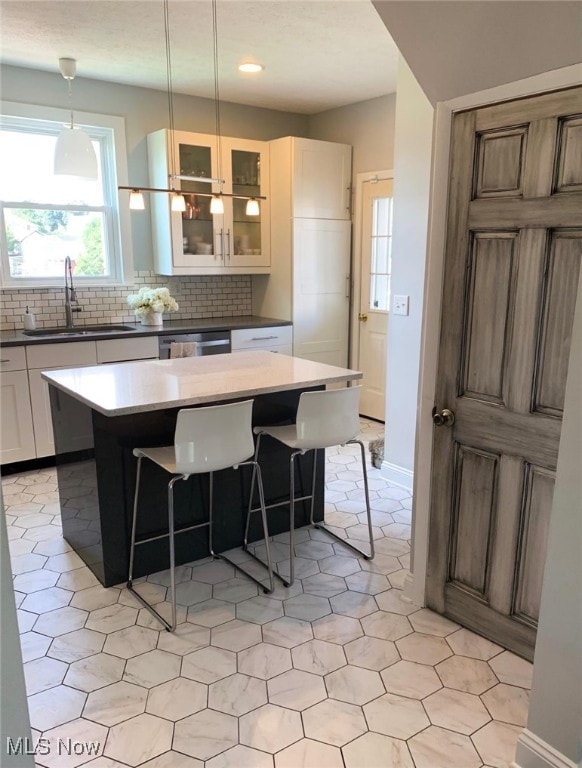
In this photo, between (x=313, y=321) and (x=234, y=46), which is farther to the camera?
(x=313, y=321)

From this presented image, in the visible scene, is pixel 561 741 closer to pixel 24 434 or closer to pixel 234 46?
pixel 24 434

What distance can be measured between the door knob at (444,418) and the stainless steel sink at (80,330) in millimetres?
2750

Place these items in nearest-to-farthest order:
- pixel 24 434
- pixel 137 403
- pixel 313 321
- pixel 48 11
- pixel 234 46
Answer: pixel 137 403, pixel 48 11, pixel 234 46, pixel 24 434, pixel 313 321

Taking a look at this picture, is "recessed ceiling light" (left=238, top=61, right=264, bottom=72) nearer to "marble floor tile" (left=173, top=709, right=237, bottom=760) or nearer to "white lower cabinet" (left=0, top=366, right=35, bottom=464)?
"white lower cabinet" (left=0, top=366, right=35, bottom=464)

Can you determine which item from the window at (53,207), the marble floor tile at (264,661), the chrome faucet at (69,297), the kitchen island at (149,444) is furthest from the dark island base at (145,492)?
the window at (53,207)

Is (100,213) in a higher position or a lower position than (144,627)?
higher

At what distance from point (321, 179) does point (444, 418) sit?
334 cm

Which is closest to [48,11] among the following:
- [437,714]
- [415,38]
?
[415,38]

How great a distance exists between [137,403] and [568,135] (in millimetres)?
1799

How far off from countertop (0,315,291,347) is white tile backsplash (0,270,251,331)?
0.11 meters

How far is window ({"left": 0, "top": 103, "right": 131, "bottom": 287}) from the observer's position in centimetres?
429

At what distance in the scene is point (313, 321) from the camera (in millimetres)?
5219

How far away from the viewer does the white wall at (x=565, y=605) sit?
1516mm

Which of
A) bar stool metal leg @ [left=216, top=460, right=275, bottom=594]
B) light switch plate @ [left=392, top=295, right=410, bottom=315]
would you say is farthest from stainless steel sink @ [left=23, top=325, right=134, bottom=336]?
light switch plate @ [left=392, top=295, right=410, bottom=315]
